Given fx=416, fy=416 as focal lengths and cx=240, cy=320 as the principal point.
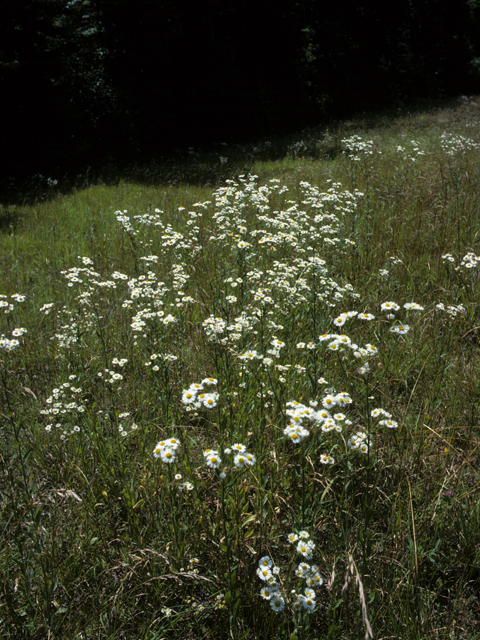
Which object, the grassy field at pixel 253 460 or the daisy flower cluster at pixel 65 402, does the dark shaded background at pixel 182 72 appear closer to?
the grassy field at pixel 253 460

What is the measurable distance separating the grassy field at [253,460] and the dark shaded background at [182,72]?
9233 millimetres

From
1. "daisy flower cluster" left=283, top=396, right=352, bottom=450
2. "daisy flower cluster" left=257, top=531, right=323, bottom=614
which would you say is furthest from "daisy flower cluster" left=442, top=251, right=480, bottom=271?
"daisy flower cluster" left=257, top=531, right=323, bottom=614

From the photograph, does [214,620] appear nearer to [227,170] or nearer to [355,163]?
[355,163]

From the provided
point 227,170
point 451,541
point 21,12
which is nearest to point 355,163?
point 227,170

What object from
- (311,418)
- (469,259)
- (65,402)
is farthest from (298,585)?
(469,259)

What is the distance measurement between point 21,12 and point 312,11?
16718 millimetres

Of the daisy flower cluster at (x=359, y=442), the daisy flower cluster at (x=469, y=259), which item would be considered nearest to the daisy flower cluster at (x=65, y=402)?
the daisy flower cluster at (x=359, y=442)

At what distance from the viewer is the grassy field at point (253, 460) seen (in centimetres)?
154

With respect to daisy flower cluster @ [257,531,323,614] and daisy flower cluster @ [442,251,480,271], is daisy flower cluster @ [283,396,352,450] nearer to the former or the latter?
daisy flower cluster @ [257,531,323,614]

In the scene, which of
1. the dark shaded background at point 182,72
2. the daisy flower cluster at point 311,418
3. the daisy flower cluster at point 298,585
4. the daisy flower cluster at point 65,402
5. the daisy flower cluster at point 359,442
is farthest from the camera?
the dark shaded background at point 182,72

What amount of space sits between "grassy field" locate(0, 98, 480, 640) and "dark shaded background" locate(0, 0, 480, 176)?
30.3 feet

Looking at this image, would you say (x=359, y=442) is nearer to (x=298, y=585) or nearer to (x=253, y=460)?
(x=253, y=460)

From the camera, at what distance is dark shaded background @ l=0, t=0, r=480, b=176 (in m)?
11.2

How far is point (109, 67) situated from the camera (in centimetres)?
1395
